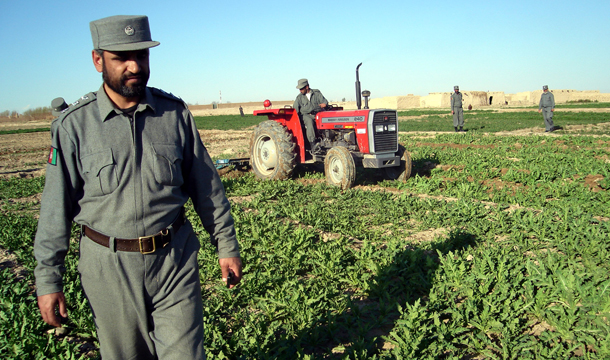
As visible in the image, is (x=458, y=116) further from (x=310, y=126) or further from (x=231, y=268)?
(x=231, y=268)

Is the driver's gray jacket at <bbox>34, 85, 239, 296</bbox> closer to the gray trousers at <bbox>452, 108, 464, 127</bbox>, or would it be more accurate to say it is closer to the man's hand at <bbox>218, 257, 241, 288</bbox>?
the man's hand at <bbox>218, 257, 241, 288</bbox>

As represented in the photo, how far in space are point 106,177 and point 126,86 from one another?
427 mm

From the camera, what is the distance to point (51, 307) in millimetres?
1915

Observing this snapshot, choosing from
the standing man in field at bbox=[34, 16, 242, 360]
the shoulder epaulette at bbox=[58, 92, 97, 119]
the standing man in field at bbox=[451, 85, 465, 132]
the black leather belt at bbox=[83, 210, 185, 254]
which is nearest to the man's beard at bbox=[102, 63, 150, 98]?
the standing man in field at bbox=[34, 16, 242, 360]

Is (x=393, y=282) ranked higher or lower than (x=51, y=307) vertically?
lower

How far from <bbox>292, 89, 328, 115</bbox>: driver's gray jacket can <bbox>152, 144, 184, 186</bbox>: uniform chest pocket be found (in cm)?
696

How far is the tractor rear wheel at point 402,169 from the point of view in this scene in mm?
8625

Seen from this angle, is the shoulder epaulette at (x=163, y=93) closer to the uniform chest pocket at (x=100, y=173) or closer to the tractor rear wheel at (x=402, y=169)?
the uniform chest pocket at (x=100, y=173)

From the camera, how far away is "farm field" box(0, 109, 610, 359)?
3.13 meters

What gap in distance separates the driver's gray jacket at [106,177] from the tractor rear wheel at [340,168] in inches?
233

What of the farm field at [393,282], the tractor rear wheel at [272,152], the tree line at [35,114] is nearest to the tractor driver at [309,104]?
the tractor rear wheel at [272,152]

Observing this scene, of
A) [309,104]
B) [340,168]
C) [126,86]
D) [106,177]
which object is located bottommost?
[340,168]

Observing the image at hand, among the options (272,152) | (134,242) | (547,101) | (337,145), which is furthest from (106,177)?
(547,101)

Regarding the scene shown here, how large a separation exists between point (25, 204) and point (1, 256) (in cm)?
321
